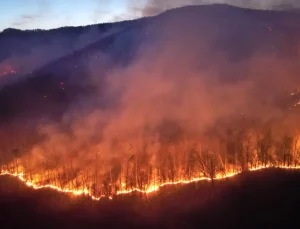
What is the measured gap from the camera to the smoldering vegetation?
2452cm

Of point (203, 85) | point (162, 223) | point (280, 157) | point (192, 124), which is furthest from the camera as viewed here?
point (203, 85)

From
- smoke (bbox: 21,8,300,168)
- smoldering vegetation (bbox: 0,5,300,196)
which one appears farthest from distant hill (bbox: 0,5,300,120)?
smoke (bbox: 21,8,300,168)

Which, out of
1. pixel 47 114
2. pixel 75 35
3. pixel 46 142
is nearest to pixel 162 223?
pixel 46 142

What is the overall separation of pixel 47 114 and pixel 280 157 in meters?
21.5

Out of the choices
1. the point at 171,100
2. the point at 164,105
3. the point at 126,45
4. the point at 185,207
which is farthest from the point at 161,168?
the point at 126,45

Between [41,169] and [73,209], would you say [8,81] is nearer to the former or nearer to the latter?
[41,169]

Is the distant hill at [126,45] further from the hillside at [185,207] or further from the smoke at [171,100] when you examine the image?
the hillside at [185,207]

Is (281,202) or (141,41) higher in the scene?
(141,41)

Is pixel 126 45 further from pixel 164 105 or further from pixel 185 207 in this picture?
pixel 185 207

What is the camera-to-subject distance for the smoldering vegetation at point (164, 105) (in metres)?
24.5

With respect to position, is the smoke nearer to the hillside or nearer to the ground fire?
the ground fire

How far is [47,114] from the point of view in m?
34.6

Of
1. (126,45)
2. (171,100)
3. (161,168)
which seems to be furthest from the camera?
(126,45)

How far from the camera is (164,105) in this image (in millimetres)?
31672
